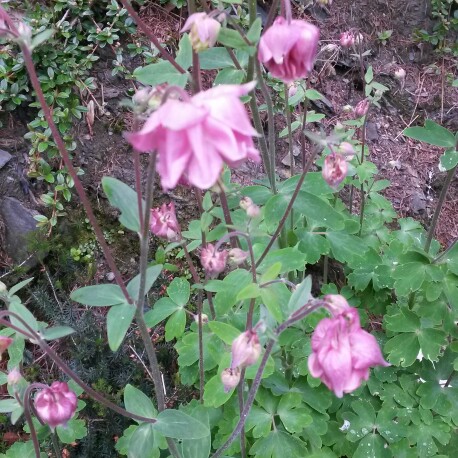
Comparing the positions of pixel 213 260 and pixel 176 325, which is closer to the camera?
pixel 213 260

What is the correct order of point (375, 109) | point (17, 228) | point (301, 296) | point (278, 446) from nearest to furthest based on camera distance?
1. point (301, 296)
2. point (278, 446)
3. point (17, 228)
4. point (375, 109)

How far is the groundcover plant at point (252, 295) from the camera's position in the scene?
3.76 feet

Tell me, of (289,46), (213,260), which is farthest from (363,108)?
(213,260)

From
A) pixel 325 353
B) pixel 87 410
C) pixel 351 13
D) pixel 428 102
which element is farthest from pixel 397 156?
pixel 325 353

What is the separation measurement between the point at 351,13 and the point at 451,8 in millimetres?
878

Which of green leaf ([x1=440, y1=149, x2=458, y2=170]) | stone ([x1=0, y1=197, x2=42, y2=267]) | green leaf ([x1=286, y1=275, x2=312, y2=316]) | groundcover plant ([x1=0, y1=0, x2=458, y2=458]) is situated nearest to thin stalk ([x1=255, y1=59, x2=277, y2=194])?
groundcover plant ([x1=0, y1=0, x2=458, y2=458])

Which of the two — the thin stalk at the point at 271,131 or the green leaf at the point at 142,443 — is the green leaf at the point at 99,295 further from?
the thin stalk at the point at 271,131

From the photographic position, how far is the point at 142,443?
1.58 metres

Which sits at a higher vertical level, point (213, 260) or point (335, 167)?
point (335, 167)

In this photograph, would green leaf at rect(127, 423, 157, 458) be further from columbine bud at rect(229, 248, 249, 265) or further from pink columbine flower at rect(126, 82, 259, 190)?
pink columbine flower at rect(126, 82, 259, 190)

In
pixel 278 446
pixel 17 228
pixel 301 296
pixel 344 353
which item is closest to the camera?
pixel 344 353

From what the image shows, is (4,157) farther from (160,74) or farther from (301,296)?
(301,296)

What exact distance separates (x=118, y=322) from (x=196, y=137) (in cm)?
68

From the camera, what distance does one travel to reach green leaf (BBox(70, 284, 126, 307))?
1410mm
